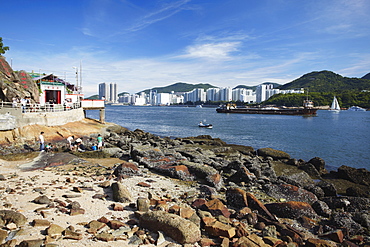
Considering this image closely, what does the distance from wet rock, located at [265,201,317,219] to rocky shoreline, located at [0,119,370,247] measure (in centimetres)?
3

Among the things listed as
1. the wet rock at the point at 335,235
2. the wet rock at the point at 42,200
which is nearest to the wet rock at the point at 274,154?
the wet rock at the point at 335,235

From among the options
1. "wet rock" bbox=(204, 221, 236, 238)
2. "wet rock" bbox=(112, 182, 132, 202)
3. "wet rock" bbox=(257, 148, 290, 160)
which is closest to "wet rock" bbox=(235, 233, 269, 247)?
"wet rock" bbox=(204, 221, 236, 238)

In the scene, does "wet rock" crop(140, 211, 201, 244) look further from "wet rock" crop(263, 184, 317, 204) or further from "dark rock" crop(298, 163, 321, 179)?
"dark rock" crop(298, 163, 321, 179)

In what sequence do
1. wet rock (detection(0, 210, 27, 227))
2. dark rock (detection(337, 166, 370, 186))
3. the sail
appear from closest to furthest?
wet rock (detection(0, 210, 27, 227)) → dark rock (detection(337, 166, 370, 186)) → the sail

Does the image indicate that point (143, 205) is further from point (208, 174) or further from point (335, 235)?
point (335, 235)

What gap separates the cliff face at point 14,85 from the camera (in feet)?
76.7

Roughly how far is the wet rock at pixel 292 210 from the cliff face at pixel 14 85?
26405 millimetres

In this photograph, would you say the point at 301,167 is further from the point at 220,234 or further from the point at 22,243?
the point at 22,243

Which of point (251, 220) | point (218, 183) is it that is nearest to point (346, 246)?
point (251, 220)

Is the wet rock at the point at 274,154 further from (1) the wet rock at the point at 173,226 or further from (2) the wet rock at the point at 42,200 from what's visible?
(2) the wet rock at the point at 42,200

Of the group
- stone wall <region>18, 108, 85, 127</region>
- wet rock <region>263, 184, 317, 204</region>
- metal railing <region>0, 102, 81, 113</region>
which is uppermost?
metal railing <region>0, 102, 81, 113</region>

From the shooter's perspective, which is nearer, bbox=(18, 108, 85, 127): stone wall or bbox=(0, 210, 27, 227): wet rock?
bbox=(0, 210, 27, 227): wet rock

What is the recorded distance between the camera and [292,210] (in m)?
7.51

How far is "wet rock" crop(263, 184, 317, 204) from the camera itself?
9062 mm
